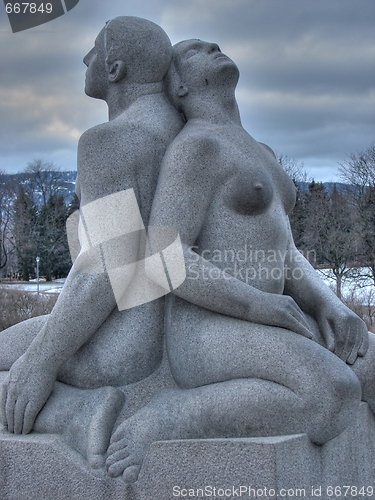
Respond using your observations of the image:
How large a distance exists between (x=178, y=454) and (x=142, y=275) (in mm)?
1022

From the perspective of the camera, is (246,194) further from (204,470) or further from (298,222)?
(298,222)

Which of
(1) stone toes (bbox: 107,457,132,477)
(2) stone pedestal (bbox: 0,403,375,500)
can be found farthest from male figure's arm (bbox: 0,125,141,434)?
(1) stone toes (bbox: 107,457,132,477)

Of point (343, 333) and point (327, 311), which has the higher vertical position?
point (327, 311)

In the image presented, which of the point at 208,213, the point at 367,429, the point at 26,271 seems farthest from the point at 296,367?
the point at 26,271

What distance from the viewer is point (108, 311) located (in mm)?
3154

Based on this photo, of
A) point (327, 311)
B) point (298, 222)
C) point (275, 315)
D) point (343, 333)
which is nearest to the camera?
point (275, 315)

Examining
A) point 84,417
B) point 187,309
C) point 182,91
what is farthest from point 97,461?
point 182,91

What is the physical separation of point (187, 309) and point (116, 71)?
1.61 metres

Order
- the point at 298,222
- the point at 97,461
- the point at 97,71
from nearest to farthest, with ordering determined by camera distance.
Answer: the point at 97,461, the point at 97,71, the point at 298,222

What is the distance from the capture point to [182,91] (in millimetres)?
3607

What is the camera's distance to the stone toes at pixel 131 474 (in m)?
2.80

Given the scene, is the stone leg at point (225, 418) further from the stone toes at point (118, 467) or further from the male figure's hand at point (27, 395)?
the male figure's hand at point (27, 395)

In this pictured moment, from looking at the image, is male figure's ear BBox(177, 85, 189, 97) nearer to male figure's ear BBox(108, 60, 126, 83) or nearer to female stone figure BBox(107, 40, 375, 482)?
female stone figure BBox(107, 40, 375, 482)

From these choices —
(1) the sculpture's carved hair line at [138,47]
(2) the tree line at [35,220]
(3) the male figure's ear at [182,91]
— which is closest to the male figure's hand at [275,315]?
(3) the male figure's ear at [182,91]
